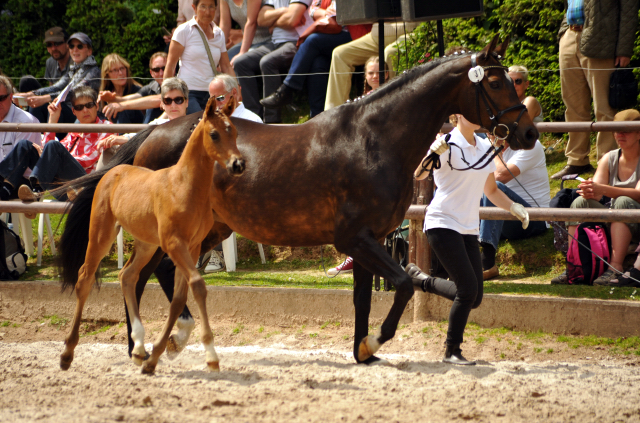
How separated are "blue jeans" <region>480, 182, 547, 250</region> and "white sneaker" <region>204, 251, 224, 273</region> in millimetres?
2733

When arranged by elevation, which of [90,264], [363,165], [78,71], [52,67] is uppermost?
[52,67]

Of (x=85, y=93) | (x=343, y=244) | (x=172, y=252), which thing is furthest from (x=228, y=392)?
(x=85, y=93)

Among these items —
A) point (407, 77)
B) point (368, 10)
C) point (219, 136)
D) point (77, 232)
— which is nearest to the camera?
point (219, 136)

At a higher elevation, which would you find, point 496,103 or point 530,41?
point 530,41

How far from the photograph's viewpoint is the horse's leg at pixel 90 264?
446cm

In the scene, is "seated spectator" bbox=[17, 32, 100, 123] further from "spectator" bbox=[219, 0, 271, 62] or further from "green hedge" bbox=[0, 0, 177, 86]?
"green hedge" bbox=[0, 0, 177, 86]

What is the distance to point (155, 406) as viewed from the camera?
11.9ft

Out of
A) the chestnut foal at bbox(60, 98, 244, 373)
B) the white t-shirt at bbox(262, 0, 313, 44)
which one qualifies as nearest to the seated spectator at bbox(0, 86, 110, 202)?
the chestnut foal at bbox(60, 98, 244, 373)

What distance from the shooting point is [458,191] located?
463 centimetres

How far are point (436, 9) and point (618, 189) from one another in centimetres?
228

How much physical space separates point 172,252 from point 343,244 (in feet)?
3.49

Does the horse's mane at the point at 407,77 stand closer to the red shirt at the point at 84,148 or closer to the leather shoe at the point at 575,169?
the leather shoe at the point at 575,169

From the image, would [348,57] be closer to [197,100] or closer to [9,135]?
[197,100]

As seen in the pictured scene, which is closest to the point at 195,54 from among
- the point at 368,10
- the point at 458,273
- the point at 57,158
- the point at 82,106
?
the point at 82,106
